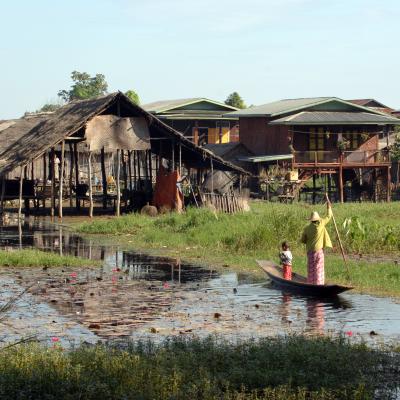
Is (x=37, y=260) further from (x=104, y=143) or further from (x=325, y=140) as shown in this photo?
(x=325, y=140)

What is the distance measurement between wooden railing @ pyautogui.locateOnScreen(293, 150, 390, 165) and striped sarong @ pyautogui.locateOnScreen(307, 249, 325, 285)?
29115 millimetres

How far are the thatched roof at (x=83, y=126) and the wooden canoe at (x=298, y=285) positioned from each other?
15890 mm

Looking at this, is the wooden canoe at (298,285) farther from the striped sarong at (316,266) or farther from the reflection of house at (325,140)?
the reflection of house at (325,140)

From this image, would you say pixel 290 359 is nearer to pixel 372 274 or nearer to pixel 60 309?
pixel 60 309

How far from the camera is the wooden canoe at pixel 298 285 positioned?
50.8 ft

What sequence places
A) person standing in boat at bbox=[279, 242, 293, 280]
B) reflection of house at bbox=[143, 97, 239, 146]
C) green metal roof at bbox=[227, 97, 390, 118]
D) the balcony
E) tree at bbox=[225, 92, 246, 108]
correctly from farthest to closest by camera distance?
tree at bbox=[225, 92, 246, 108] < reflection of house at bbox=[143, 97, 239, 146] < green metal roof at bbox=[227, 97, 390, 118] < the balcony < person standing in boat at bbox=[279, 242, 293, 280]

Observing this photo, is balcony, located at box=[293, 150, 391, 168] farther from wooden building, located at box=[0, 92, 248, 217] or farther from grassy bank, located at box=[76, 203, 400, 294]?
grassy bank, located at box=[76, 203, 400, 294]

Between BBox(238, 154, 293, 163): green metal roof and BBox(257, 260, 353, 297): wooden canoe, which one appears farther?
BBox(238, 154, 293, 163): green metal roof

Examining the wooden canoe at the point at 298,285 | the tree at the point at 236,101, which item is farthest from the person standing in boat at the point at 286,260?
the tree at the point at 236,101

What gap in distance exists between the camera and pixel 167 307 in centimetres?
1522

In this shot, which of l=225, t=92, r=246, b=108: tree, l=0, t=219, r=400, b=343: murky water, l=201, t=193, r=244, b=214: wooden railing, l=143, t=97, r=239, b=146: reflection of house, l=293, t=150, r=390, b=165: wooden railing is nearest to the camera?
l=0, t=219, r=400, b=343: murky water

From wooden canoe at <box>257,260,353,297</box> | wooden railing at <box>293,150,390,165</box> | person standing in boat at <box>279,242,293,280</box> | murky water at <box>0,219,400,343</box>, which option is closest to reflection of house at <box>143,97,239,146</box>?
wooden railing at <box>293,150,390,165</box>

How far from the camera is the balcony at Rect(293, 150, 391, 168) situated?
4541 cm

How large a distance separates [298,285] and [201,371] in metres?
6.82
